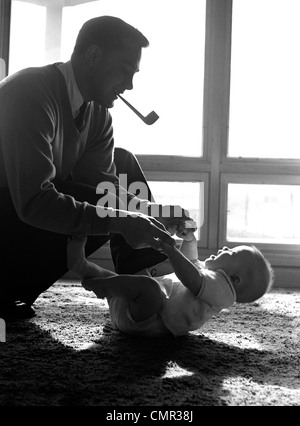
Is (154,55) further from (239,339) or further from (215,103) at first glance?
(239,339)

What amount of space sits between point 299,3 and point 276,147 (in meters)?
0.70

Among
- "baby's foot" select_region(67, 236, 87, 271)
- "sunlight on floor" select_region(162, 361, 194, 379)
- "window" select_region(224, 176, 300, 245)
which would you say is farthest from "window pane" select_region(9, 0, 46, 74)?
"sunlight on floor" select_region(162, 361, 194, 379)

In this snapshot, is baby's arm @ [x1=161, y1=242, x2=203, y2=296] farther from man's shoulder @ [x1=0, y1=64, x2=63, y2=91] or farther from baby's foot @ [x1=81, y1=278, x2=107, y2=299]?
man's shoulder @ [x1=0, y1=64, x2=63, y2=91]

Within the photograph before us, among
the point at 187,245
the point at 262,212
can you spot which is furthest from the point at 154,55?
the point at 187,245

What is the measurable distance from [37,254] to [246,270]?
58 cm

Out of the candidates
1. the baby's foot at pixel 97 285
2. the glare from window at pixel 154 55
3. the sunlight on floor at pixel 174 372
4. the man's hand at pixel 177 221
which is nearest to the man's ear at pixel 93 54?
the man's hand at pixel 177 221

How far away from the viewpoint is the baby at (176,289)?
4.62 feet

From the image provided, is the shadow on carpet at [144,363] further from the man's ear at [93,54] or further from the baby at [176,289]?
the man's ear at [93,54]

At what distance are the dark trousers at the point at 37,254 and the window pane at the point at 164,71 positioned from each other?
3.84 ft

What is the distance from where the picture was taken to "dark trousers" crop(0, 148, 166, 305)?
5.01ft

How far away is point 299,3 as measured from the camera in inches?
105

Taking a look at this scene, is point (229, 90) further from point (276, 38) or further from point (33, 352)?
point (33, 352)

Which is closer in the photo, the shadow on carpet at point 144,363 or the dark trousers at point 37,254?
the shadow on carpet at point 144,363

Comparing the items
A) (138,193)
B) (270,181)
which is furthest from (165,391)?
(270,181)
